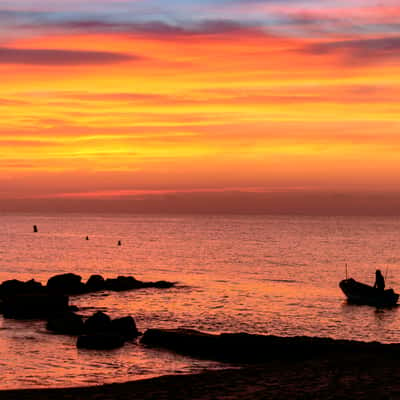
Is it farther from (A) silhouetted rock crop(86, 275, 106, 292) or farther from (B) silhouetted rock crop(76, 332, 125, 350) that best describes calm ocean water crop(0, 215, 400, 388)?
(A) silhouetted rock crop(86, 275, 106, 292)

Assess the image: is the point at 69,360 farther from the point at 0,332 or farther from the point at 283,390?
the point at 283,390

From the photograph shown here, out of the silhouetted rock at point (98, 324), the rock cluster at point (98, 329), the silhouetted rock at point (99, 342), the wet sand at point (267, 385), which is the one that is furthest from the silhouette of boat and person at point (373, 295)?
the wet sand at point (267, 385)

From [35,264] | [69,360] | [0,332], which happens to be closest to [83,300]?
[0,332]

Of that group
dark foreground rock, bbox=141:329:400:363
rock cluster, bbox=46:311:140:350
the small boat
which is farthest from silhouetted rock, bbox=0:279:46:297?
the small boat

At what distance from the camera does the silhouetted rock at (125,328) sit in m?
32.7

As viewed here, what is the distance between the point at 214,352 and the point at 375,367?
830cm

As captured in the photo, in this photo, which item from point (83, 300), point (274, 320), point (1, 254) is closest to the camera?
point (274, 320)

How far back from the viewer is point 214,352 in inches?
1120

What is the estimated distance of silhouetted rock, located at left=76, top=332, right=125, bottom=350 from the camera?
30.2 metres

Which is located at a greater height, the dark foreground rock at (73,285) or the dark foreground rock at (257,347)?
the dark foreground rock at (73,285)

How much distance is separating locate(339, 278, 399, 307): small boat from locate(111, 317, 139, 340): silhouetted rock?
25097mm

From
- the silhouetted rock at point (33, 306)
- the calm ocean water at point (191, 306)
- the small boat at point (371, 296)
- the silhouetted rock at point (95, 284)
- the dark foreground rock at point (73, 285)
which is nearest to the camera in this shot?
the calm ocean water at point (191, 306)

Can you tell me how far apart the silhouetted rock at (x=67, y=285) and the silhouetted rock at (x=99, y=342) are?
26.9m

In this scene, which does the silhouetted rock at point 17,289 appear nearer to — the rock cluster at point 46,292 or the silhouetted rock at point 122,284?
the rock cluster at point 46,292
